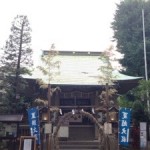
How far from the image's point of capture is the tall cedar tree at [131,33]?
85.7 feet

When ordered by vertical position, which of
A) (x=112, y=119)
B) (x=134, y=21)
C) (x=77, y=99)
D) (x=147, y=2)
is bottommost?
(x=112, y=119)

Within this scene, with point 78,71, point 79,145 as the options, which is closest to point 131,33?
point 78,71

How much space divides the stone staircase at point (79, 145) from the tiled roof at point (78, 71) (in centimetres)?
353

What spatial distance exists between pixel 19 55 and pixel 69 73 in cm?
409

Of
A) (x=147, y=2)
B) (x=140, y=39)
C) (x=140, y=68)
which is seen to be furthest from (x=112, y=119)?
(x=147, y=2)

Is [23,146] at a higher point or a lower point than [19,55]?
lower

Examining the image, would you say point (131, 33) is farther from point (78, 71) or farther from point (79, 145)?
point (79, 145)

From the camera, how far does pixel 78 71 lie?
23156mm

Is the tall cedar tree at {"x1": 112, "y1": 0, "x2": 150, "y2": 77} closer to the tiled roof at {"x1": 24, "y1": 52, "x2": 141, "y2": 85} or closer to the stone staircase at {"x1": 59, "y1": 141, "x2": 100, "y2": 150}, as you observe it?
the tiled roof at {"x1": 24, "y1": 52, "x2": 141, "y2": 85}

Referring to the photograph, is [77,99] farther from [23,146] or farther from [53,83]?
[23,146]

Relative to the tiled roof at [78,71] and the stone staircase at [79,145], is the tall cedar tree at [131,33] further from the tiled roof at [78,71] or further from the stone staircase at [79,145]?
the stone staircase at [79,145]

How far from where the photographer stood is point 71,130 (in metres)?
20.8

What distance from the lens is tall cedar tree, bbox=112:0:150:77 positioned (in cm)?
2611

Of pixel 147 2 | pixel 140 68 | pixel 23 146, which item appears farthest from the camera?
pixel 147 2
